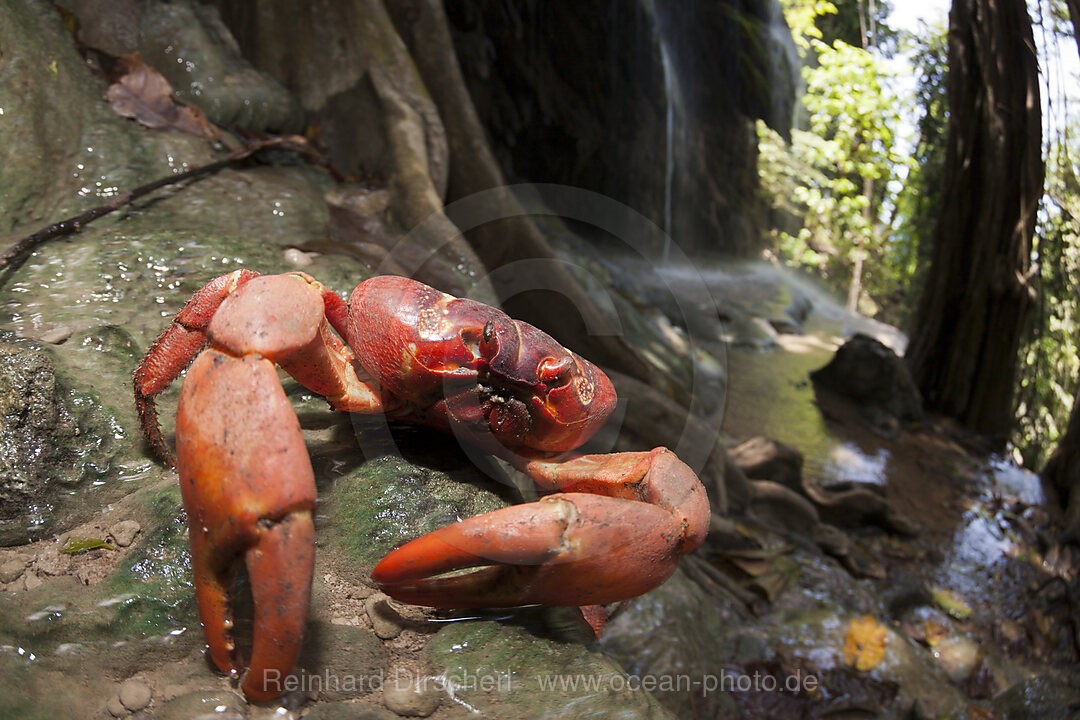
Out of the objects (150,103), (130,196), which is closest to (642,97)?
(150,103)

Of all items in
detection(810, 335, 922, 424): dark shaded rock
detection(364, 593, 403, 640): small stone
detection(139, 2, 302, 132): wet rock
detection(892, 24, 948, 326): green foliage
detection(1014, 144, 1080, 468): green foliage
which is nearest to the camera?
detection(364, 593, 403, 640): small stone

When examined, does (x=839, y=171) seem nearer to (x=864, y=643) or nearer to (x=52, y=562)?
(x=864, y=643)

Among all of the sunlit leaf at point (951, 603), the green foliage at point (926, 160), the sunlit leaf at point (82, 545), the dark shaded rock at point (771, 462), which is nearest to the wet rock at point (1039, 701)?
the sunlit leaf at point (951, 603)

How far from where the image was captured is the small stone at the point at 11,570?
67.2 inches

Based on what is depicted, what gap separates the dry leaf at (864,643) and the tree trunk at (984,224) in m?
4.59

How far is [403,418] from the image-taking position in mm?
2197

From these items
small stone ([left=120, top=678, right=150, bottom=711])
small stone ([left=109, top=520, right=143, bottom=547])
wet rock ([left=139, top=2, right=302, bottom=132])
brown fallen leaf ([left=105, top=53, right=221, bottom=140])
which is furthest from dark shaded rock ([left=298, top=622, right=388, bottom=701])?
wet rock ([left=139, top=2, right=302, bottom=132])

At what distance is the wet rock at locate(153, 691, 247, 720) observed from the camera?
144 centimetres

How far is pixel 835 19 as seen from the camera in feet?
35.8

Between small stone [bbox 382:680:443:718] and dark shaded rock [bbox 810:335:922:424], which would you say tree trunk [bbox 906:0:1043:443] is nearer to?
dark shaded rock [bbox 810:335:922:424]

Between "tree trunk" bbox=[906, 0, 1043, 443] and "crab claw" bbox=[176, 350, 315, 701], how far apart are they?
7.20m

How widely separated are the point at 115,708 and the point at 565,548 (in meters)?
0.98

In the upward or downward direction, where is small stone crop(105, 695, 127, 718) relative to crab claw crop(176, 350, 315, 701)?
downward

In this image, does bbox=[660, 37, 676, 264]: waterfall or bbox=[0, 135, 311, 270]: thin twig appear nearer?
bbox=[0, 135, 311, 270]: thin twig
